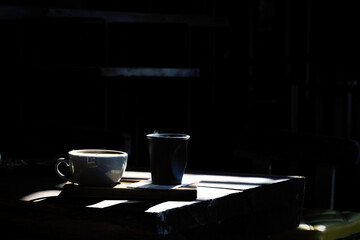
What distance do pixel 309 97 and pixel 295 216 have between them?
6.15ft

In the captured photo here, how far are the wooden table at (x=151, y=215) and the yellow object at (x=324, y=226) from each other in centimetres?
40

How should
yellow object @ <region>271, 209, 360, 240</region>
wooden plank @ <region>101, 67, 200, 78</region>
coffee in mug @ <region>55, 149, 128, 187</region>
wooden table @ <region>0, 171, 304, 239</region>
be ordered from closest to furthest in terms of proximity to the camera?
wooden table @ <region>0, 171, 304, 239</region> < coffee in mug @ <region>55, 149, 128, 187</region> < yellow object @ <region>271, 209, 360, 240</region> < wooden plank @ <region>101, 67, 200, 78</region>

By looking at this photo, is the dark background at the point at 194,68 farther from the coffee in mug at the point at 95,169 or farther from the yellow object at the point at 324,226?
the coffee in mug at the point at 95,169

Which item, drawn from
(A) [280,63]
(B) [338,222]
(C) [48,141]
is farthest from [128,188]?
(A) [280,63]

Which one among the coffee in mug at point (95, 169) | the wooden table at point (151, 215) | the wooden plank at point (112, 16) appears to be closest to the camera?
the wooden table at point (151, 215)

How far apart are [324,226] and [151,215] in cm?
84

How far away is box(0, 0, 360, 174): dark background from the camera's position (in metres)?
2.82

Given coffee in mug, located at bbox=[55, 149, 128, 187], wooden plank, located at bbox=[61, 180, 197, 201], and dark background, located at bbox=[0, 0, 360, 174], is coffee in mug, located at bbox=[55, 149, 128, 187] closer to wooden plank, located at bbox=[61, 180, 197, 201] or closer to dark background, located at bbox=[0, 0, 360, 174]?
wooden plank, located at bbox=[61, 180, 197, 201]

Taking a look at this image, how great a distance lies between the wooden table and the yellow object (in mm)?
396

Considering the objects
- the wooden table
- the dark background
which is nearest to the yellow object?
the wooden table

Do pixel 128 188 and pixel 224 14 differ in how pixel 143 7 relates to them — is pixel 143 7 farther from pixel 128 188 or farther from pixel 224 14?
pixel 128 188

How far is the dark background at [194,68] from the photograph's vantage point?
2.82 meters

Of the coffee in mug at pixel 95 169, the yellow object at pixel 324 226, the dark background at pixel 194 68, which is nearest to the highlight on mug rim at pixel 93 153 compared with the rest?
the coffee in mug at pixel 95 169

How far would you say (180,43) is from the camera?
3088 mm
